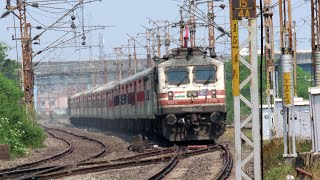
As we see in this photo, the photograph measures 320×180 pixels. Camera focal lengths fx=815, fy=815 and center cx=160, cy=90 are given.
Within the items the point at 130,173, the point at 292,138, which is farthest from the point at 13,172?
the point at 292,138

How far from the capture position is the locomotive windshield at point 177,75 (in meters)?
27.0

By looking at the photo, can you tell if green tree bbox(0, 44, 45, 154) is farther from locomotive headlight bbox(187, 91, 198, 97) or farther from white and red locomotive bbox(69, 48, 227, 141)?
locomotive headlight bbox(187, 91, 198, 97)

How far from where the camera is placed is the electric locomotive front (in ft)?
87.6

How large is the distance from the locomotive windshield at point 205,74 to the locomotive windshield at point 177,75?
0.33 metres

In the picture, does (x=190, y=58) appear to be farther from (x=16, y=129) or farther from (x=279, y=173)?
(x=279, y=173)

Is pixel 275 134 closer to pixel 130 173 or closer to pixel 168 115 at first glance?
pixel 168 115

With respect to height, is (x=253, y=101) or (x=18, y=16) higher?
(x=18, y=16)

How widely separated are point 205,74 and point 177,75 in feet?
Result: 3.06

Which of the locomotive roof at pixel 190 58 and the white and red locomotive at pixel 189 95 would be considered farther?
the locomotive roof at pixel 190 58

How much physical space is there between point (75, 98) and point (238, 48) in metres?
57.7

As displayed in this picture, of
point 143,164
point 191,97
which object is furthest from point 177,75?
point 143,164

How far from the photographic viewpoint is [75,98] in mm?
68688

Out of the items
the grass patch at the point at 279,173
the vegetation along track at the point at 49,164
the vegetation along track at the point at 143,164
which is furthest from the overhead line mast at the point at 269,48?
the grass patch at the point at 279,173

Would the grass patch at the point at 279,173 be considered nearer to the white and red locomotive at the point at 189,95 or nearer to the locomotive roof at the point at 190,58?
the white and red locomotive at the point at 189,95
